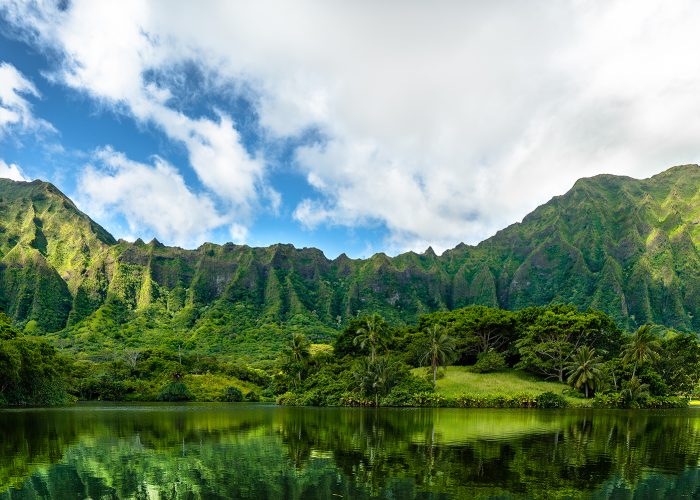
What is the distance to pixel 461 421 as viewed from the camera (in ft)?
187

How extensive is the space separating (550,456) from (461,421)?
2639cm

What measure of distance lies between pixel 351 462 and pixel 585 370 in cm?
7238

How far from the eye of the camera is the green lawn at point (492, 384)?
89938mm

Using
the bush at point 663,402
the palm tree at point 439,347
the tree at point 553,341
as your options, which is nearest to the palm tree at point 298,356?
the palm tree at point 439,347

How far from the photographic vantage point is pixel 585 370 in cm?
8725

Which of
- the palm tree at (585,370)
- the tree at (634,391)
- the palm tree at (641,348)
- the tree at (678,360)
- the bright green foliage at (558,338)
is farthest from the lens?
the tree at (678,360)

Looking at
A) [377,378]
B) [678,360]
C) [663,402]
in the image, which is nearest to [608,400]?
[663,402]

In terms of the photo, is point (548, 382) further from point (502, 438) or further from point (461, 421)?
point (502, 438)

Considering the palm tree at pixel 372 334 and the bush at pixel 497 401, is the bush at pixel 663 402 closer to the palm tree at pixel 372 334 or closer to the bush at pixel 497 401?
the bush at pixel 497 401

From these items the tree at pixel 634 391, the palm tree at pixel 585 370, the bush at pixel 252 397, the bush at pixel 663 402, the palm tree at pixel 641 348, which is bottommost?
the bush at pixel 252 397

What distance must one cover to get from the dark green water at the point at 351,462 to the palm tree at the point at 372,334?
49861 millimetres

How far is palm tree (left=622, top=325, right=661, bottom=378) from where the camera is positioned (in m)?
86.8

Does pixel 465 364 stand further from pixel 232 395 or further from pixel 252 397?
pixel 232 395

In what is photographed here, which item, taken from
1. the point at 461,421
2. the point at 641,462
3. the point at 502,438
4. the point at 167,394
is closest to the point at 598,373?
the point at 461,421
